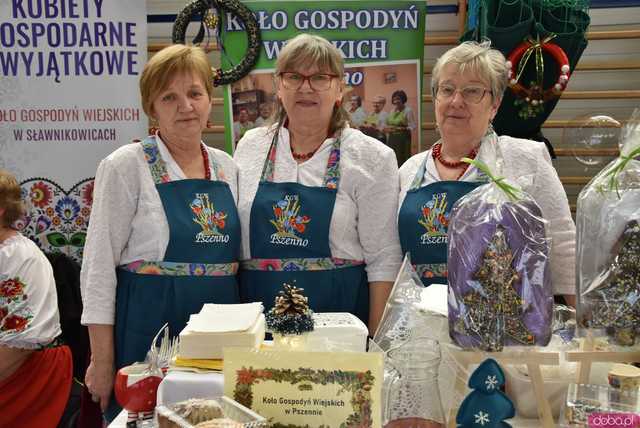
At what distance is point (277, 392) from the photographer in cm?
114

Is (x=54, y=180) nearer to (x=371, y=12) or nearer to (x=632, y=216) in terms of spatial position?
→ (x=371, y=12)

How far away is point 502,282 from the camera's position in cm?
111

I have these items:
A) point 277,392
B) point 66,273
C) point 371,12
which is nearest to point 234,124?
point 371,12

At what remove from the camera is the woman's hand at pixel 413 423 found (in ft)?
3.63

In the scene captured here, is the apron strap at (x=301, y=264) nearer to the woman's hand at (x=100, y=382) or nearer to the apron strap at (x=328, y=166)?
the apron strap at (x=328, y=166)

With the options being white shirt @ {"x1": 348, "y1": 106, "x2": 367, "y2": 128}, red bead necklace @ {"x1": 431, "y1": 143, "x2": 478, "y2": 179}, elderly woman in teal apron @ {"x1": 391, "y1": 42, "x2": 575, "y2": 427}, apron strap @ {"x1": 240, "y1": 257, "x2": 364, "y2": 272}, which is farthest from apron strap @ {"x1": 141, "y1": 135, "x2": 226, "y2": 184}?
white shirt @ {"x1": 348, "y1": 106, "x2": 367, "y2": 128}

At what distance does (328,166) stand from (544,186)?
0.70m

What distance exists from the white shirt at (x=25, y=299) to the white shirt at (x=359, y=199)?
1.16 m

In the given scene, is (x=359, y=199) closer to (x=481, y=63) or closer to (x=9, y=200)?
(x=481, y=63)

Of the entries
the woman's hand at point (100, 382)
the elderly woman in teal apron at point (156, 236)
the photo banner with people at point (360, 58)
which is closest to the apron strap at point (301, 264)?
the elderly woman in teal apron at point (156, 236)

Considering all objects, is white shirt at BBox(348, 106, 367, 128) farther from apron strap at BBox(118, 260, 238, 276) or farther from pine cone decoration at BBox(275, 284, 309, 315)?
pine cone decoration at BBox(275, 284, 309, 315)

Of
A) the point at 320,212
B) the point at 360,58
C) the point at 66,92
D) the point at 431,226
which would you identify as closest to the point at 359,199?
the point at 320,212

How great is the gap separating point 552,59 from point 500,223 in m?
2.19

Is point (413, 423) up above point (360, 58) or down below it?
below
